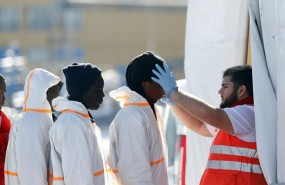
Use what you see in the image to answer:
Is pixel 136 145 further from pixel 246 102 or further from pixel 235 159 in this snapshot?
pixel 246 102

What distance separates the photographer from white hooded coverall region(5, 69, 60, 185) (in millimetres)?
5332

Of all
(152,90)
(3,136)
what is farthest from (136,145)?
(3,136)

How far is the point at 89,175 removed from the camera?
5.12 m

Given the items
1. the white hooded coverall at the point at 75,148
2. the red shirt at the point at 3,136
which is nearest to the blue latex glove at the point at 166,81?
the white hooded coverall at the point at 75,148

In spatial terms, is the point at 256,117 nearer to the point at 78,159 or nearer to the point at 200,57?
the point at 78,159

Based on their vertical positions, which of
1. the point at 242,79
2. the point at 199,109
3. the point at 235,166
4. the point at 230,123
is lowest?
the point at 235,166

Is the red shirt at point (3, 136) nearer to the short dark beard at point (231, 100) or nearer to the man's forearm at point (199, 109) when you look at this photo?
the man's forearm at point (199, 109)

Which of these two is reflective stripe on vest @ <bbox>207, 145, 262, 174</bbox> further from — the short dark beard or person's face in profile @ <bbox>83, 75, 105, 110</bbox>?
person's face in profile @ <bbox>83, 75, 105, 110</bbox>

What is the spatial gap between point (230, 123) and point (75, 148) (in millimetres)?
959

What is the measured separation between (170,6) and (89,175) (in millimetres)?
46704

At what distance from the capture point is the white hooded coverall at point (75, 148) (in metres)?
5.11

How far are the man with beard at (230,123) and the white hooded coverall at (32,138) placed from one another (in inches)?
30.2

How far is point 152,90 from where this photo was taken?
5.55 metres

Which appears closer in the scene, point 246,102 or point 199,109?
point 199,109
